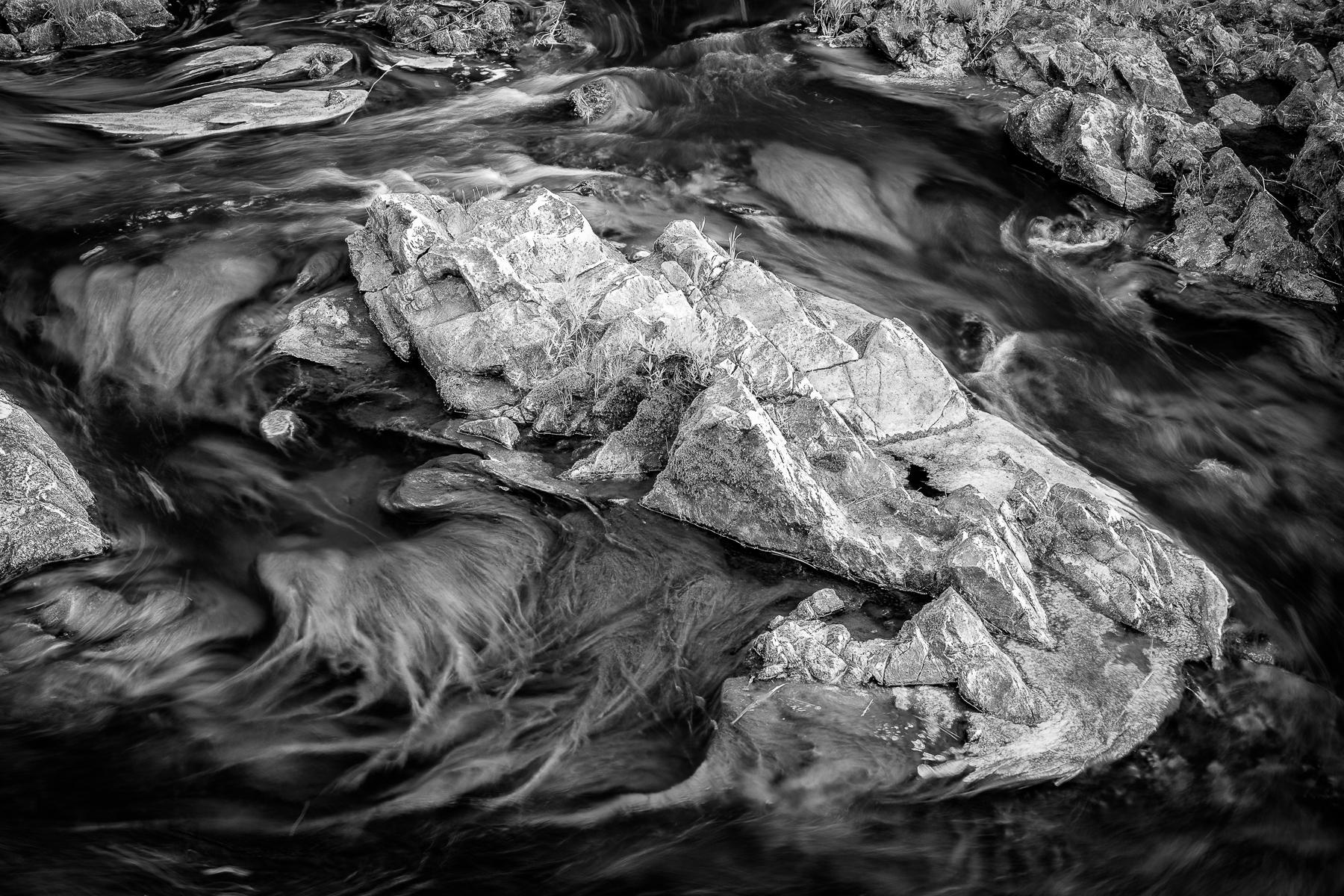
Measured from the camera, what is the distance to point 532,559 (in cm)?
660

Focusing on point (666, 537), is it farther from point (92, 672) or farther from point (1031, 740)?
point (92, 672)

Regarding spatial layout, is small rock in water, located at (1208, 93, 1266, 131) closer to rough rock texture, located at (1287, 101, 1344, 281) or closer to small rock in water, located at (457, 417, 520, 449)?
rough rock texture, located at (1287, 101, 1344, 281)

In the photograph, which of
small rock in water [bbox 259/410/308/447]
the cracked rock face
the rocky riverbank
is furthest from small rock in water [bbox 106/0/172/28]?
the rocky riverbank

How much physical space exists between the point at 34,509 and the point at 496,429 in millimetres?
3082

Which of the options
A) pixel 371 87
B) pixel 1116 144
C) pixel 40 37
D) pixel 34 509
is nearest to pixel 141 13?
pixel 40 37

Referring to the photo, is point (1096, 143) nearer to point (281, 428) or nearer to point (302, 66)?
point (281, 428)

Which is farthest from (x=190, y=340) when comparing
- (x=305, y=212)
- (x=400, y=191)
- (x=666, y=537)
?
(x=666, y=537)

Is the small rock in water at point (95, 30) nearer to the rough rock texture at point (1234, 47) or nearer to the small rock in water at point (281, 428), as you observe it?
the small rock in water at point (281, 428)

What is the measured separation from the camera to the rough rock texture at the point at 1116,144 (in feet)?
37.0

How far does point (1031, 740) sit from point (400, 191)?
339 inches

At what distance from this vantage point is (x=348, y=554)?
6.67 meters

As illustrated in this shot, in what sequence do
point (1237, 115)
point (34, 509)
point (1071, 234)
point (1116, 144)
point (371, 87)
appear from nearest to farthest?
1. point (34, 509)
2. point (1071, 234)
3. point (1116, 144)
4. point (1237, 115)
5. point (371, 87)

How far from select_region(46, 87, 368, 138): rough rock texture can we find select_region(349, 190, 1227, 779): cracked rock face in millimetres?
4210

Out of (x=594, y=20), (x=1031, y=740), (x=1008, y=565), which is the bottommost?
(x=1031, y=740)
